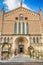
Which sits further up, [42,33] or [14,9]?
[14,9]

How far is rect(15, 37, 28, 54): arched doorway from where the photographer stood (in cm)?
4353

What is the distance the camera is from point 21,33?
144 ft

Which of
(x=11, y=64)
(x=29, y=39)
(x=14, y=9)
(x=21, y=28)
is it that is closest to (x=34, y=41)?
(x=29, y=39)

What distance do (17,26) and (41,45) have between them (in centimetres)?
727

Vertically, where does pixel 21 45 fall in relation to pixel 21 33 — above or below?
below

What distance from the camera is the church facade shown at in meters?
42.1

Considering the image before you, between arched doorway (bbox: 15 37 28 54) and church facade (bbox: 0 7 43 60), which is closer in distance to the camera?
church facade (bbox: 0 7 43 60)

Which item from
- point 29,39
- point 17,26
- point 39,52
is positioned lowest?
point 39,52

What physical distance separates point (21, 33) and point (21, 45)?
2761mm

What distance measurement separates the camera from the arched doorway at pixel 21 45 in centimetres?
4353

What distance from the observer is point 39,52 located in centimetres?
4188

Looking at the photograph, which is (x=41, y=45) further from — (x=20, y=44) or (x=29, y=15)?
(x=29, y=15)

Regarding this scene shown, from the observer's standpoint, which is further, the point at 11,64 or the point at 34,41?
the point at 34,41

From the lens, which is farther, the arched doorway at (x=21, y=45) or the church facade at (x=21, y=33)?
the arched doorway at (x=21, y=45)
